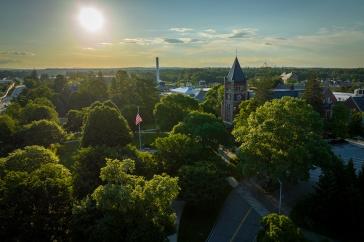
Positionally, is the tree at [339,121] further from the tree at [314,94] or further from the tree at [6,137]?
the tree at [6,137]

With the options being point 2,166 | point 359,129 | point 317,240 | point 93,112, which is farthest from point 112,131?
point 359,129

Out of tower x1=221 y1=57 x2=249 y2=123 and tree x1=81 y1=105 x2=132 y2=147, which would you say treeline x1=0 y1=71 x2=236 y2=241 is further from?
tower x1=221 y1=57 x2=249 y2=123

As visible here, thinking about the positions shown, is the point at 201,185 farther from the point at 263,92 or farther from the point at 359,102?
the point at 359,102

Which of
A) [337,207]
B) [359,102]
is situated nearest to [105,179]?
[337,207]

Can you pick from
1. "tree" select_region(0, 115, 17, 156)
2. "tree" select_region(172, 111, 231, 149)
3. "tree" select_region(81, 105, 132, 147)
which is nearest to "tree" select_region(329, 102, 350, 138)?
"tree" select_region(172, 111, 231, 149)

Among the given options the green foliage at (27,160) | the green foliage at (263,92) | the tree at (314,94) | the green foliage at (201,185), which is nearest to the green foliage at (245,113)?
the green foliage at (263,92)

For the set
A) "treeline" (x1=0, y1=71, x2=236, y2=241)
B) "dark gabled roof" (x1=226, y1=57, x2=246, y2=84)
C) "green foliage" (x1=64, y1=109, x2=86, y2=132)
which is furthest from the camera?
"green foliage" (x1=64, y1=109, x2=86, y2=132)

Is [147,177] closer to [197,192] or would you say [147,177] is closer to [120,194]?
[197,192]

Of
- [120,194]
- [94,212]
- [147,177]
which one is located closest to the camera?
[120,194]
